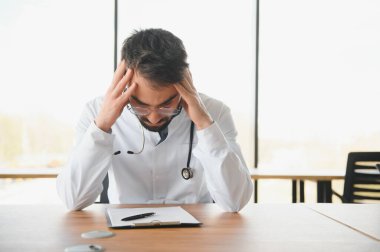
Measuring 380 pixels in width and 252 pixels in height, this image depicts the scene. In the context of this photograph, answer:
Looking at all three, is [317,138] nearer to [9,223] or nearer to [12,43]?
[12,43]

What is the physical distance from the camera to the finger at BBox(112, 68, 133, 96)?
1.53m

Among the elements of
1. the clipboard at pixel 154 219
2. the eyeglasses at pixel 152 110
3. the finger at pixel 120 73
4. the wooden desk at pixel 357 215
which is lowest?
the wooden desk at pixel 357 215

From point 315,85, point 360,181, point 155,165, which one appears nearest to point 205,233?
point 155,165

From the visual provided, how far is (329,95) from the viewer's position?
4.52 metres

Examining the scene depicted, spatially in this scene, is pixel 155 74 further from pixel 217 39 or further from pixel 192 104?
pixel 217 39

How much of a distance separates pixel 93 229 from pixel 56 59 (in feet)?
12.0

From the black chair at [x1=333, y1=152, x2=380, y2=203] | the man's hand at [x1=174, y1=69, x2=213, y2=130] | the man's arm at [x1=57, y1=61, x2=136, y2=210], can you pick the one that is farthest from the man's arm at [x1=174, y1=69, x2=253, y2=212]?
the black chair at [x1=333, y1=152, x2=380, y2=203]

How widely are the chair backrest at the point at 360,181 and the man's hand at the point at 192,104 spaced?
1.66 metres

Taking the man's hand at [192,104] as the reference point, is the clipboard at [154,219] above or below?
below

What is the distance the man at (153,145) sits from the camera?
Answer: 1508 millimetres

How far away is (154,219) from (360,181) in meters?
2.19

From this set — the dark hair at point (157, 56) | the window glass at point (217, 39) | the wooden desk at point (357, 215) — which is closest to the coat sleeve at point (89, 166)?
the dark hair at point (157, 56)

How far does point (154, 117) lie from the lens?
154 cm

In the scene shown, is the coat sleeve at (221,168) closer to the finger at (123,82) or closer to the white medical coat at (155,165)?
the white medical coat at (155,165)
